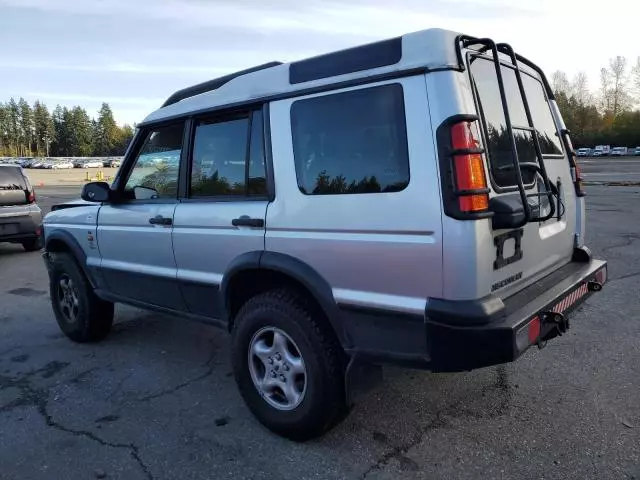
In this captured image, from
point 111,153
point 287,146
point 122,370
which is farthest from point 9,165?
point 111,153

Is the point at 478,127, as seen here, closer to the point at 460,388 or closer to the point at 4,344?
the point at 460,388

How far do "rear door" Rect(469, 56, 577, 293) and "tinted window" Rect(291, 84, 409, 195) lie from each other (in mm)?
428

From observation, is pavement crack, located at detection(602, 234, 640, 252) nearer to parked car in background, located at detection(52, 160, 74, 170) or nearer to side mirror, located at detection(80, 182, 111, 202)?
side mirror, located at detection(80, 182, 111, 202)

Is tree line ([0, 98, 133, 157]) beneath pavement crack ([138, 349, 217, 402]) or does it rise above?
above

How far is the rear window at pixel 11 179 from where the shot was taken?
9.52m

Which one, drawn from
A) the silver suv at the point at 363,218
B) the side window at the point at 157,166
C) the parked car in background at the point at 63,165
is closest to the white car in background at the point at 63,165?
the parked car in background at the point at 63,165

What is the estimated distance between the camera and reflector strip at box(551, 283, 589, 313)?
2.90 metres

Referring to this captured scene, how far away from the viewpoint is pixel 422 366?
8.36 feet

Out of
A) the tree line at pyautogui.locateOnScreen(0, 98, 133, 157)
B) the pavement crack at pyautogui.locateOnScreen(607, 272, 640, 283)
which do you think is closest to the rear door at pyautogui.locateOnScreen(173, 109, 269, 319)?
the pavement crack at pyautogui.locateOnScreen(607, 272, 640, 283)

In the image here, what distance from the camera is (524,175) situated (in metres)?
2.96

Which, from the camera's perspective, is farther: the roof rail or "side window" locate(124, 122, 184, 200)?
"side window" locate(124, 122, 184, 200)

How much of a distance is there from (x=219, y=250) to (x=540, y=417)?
7.22ft

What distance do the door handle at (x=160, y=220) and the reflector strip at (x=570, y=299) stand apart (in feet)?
8.18

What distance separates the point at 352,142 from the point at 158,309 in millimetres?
2167
